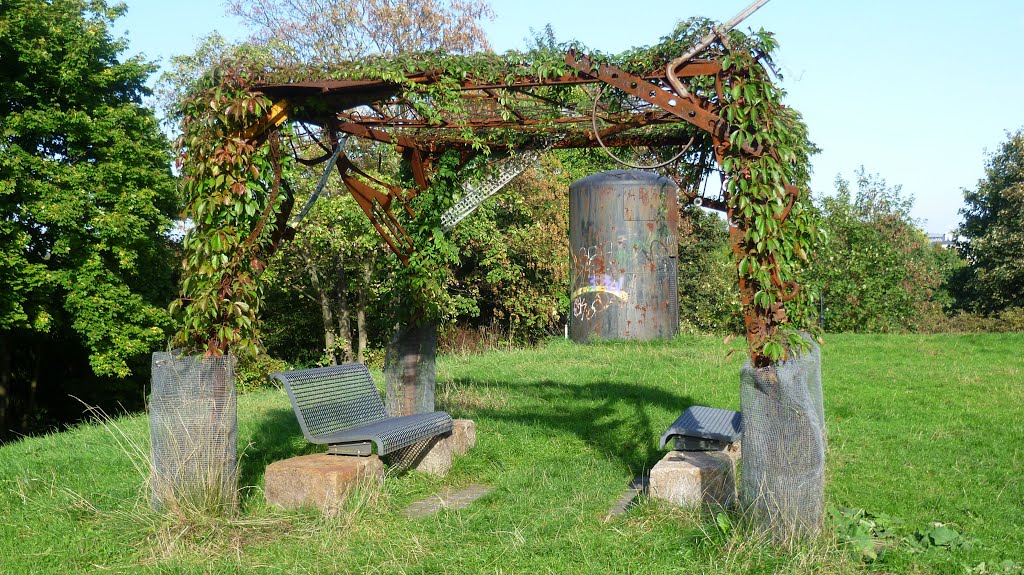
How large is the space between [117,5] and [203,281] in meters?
18.0

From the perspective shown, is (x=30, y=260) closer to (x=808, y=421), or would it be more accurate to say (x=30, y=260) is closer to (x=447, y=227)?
(x=447, y=227)

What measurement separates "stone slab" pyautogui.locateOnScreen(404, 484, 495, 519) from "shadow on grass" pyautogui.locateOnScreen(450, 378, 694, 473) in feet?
3.84

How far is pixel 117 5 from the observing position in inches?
783

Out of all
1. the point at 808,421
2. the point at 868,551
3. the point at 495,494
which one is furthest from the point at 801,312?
the point at 495,494

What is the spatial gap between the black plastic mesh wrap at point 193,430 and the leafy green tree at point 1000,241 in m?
25.0

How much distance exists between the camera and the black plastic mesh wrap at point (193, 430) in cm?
460

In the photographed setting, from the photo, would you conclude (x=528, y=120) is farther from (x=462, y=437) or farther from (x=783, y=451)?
(x=783, y=451)

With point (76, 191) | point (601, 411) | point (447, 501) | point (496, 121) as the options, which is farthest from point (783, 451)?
point (76, 191)

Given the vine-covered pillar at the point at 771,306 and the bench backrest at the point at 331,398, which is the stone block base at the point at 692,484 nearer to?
the vine-covered pillar at the point at 771,306

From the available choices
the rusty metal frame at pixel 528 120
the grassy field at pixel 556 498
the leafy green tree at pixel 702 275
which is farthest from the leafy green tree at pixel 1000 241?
the rusty metal frame at pixel 528 120

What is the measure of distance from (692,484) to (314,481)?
85.0 inches

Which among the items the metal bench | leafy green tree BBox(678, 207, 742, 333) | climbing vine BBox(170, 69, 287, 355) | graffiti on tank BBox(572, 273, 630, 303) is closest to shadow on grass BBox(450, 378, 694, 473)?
the metal bench

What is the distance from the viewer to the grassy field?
4.11 metres

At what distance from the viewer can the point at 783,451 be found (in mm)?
4129
